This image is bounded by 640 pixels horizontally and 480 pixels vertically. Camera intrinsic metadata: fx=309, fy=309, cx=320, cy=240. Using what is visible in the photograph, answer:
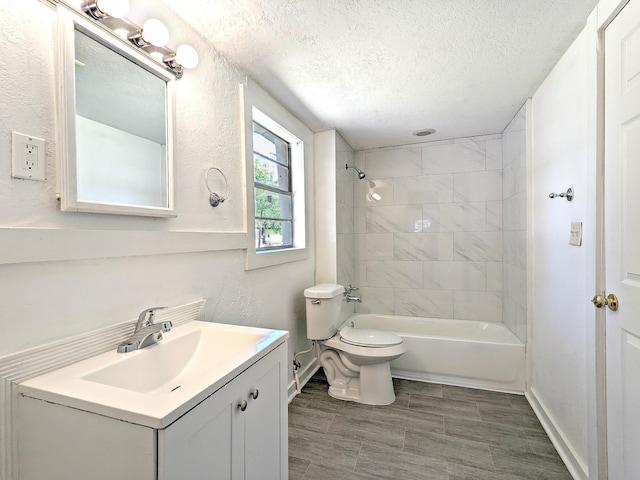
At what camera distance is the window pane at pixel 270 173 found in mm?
2119

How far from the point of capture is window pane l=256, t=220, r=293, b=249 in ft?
7.00

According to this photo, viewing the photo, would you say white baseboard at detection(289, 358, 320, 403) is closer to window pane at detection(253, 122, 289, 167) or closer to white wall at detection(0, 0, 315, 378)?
white wall at detection(0, 0, 315, 378)

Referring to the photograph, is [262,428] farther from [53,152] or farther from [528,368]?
[528,368]

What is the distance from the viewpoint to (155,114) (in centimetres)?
124

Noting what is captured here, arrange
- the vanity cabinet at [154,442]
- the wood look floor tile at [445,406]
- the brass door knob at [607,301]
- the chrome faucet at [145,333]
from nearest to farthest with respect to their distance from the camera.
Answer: the vanity cabinet at [154,442] < the chrome faucet at [145,333] < the brass door knob at [607,301] < the wood look floor tile at [445,406]

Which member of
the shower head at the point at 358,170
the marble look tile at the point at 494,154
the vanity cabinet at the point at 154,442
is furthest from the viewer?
the shower head at the point at 358,170

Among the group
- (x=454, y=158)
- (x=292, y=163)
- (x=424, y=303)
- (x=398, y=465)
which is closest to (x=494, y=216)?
(x=454, y=158)

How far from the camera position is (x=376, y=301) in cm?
340

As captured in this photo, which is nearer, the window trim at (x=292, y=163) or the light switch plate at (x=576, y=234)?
the light switch plate at (x=576, y=234)

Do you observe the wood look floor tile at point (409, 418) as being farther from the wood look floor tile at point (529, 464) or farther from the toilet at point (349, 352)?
the wood look floor tile at point (529, 464)

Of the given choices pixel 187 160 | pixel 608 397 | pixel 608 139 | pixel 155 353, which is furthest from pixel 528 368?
pixel 187 160

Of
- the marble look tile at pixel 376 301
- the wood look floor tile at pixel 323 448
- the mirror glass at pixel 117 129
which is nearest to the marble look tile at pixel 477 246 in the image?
the marble look tile at pixel 376 301

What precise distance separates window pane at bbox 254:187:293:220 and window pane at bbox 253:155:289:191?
0.24ft

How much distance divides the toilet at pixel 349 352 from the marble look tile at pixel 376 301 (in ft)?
3.16
